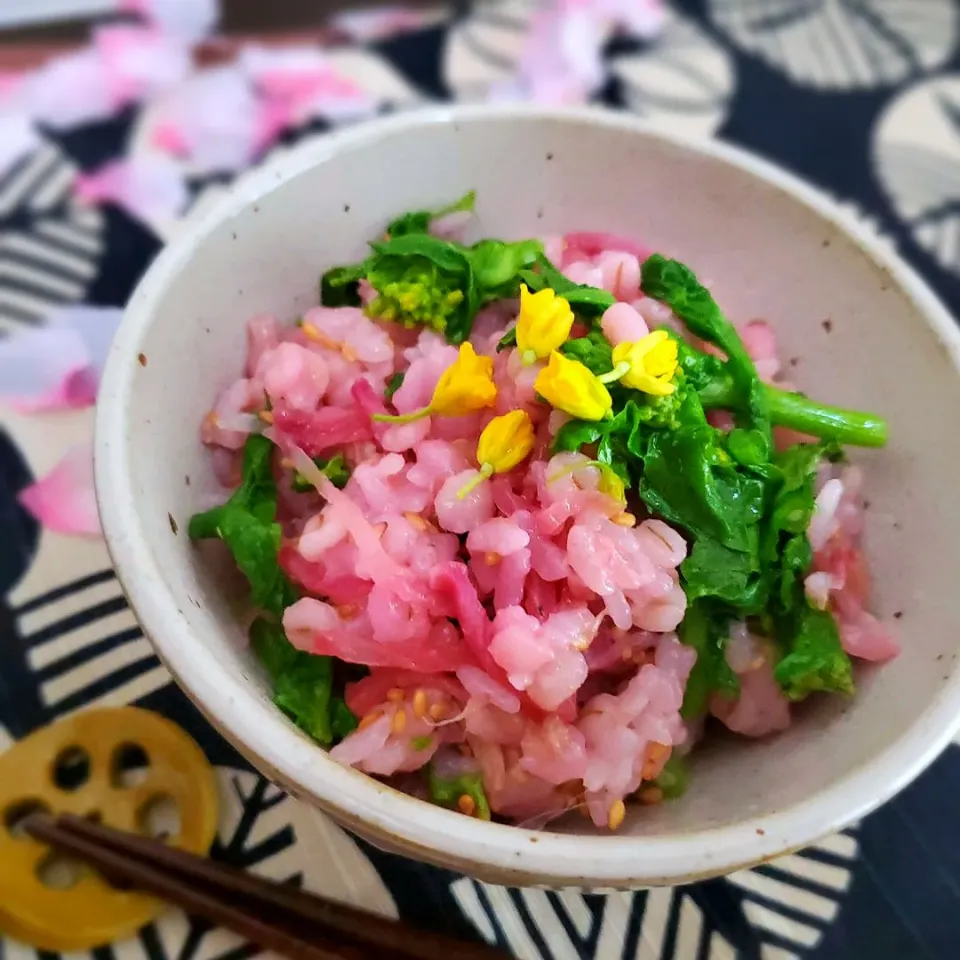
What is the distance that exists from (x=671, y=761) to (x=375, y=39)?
80.5 inches

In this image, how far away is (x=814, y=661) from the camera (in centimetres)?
121

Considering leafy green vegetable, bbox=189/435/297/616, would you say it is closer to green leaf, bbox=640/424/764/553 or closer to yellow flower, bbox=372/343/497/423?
yellow flower, bbox=372/343/497/423

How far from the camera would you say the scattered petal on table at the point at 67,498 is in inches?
65.3

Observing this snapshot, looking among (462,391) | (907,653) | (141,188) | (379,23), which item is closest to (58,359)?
(141,188)

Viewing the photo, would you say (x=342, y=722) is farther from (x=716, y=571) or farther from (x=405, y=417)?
(x=716, y=571)

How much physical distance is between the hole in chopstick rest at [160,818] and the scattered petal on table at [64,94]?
161cm

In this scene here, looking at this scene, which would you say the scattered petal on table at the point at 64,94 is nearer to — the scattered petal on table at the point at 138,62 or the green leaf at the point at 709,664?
the scattered petal on table at the point at 138,62

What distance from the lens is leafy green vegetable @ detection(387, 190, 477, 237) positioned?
1530mm

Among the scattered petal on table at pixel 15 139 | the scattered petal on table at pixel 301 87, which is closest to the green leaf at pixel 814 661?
the scattered petal on table at pixel 301 87

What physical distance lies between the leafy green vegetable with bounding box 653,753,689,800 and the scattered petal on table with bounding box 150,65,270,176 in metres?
1.64

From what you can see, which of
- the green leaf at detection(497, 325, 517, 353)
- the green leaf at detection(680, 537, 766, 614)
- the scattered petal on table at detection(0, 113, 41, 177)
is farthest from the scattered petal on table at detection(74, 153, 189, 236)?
the green leaf at detection(680, 537, 766, 614)

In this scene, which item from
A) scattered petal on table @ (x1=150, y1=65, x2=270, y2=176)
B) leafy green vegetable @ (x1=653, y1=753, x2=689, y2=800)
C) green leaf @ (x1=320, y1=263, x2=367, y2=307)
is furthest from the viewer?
scattered petal on table @ (x1=150, y1=65, x2=270, y2=176)

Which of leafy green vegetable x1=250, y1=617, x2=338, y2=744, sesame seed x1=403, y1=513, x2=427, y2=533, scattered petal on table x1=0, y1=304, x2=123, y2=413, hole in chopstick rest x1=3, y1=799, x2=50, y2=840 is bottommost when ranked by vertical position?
hole in chopstick rest x1=3, y1=799, x2=50, y2=840

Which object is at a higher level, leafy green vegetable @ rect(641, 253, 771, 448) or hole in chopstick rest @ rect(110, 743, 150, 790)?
leafy green vegetable @ rect(641, 253, 771, 448)
